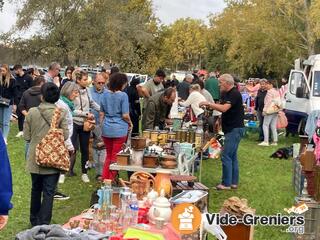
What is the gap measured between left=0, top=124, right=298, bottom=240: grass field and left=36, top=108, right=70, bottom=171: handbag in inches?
34.7

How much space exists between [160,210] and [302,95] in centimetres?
1036

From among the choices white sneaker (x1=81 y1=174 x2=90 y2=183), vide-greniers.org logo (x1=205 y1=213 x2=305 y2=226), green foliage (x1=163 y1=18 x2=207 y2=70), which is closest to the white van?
white sneaker (x1=81 y1=174 x2=90 y2=183)

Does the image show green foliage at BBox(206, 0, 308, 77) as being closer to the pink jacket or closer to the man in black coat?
the pink jacket

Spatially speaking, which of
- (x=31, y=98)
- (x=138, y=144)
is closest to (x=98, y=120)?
(x=31, y=98)

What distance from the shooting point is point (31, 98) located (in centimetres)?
905

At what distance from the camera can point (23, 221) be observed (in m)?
6.29

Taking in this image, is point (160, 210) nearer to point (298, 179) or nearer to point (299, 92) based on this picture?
point (298, 179)

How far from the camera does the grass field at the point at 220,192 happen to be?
6.39 m

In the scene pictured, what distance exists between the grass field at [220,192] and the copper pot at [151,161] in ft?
4.20

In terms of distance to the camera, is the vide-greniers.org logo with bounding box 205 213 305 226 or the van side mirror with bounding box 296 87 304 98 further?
the van side mirror with bounding box 296 87 304 98

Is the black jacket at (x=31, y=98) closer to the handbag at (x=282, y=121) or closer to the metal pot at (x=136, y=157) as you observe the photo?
the metal pot at (x=136, y=157)

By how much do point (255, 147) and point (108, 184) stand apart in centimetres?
953

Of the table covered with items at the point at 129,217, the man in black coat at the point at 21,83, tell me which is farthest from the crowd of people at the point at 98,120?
the man in black coat at the point at 21,83

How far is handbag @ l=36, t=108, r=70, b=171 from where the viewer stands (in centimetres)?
554
